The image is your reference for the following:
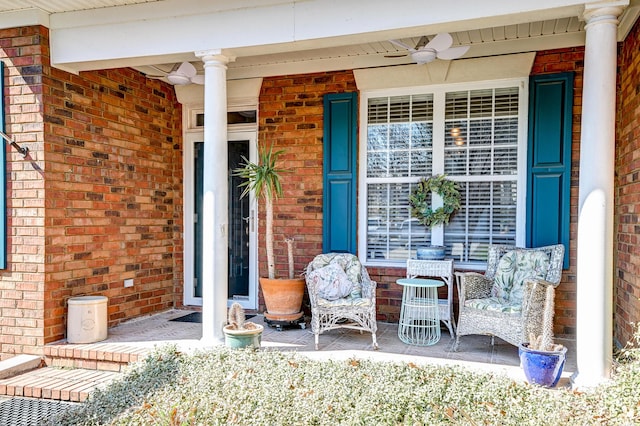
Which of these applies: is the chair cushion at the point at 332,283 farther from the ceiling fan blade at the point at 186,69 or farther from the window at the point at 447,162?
the ceiling fan blade at the point at 186,69

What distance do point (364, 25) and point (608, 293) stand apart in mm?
2439

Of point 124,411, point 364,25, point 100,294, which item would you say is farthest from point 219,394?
point 364,25

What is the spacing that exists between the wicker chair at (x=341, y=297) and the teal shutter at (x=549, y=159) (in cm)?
161

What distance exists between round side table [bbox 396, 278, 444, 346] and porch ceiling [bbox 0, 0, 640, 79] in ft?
6.81

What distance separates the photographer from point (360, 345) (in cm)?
421

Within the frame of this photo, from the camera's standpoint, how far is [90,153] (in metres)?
4.59

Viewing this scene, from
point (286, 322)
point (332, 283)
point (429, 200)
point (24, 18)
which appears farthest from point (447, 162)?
point (24, 18)

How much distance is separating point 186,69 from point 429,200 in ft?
9.00

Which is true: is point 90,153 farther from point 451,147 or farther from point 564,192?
point 564,192

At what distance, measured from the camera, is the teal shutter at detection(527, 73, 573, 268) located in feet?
14.4

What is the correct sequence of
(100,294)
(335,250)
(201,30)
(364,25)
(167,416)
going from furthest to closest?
1. (335,250)
2. (100,294)
3. (201,30)
4. (364,25)
5. (167,416)

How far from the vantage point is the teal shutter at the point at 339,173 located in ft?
16.7

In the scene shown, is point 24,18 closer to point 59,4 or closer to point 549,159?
point 59,4

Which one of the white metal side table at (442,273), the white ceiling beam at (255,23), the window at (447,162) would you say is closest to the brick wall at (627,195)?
the window at (447,162)
